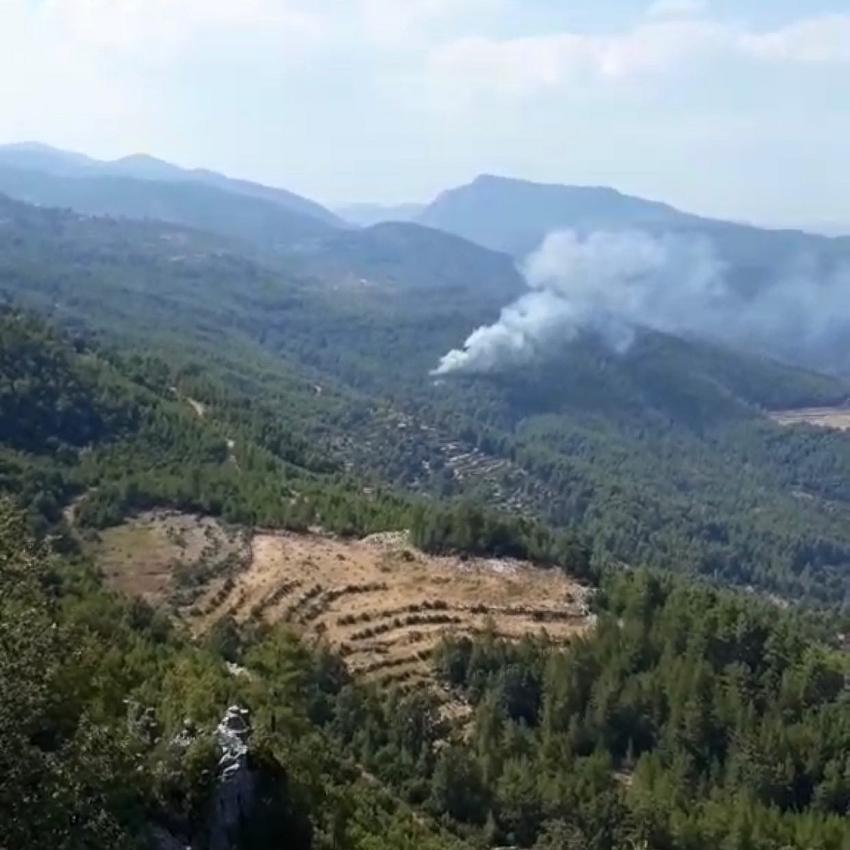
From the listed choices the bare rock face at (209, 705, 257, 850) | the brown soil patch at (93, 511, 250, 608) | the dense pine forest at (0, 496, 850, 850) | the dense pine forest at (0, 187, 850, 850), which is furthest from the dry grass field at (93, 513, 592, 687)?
the bare rock face at (209, 705, 257, 850)

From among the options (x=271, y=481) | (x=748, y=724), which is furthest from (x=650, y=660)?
(x=271, y=481)

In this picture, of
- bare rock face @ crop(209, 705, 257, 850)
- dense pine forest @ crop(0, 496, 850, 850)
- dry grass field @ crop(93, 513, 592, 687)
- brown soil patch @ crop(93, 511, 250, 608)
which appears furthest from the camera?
brown soil patch @ crop(93, 511, 250, 608)

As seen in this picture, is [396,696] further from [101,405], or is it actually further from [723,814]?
[101,405]

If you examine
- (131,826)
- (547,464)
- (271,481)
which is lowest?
(547,464)

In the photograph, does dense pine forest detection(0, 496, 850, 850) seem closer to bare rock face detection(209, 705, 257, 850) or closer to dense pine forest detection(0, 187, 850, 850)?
dense pine forest detection(0, 187, 850, 850)

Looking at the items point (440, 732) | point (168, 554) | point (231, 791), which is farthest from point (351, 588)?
point (231, 791)
